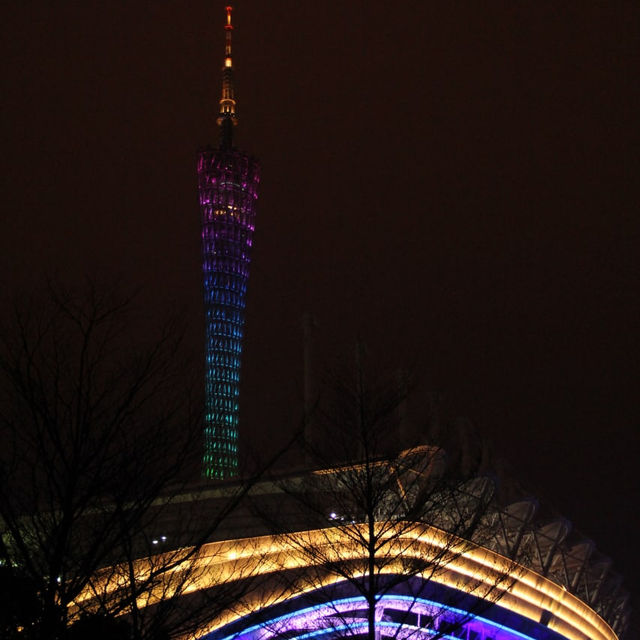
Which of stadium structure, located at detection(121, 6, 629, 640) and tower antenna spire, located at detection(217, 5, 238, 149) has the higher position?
tower antenna spire, located at detection(217, 5, 238, 149)

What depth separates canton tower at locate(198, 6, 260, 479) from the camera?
3947 inches

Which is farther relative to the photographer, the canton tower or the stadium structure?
the canton tower

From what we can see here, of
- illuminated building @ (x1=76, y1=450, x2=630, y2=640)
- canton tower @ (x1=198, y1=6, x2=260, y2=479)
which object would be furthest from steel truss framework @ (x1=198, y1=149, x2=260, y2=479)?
illuminated building @ (x1=76, y1=450, x2=630, y2=640)

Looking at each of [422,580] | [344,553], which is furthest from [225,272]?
[422,580]

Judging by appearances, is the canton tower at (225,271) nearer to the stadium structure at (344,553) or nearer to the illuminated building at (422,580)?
the stadium structure at (344,553)

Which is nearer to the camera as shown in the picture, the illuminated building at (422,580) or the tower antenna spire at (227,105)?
the illuminated building at (422,580)

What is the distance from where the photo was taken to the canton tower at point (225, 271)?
100m

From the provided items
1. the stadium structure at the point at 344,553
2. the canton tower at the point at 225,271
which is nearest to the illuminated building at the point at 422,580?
the stadium structure at the point at 344,553

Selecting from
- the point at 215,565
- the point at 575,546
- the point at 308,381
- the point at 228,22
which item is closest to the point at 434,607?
the point at 215,565

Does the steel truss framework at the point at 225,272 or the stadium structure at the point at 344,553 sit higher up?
the steel truss framework at the point at 225,272

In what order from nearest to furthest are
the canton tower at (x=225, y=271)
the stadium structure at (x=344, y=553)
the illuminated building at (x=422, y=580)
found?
the stadium structure at (x=344, y=553) < the illuminated building at (x=422, y=580) < the canton tower at (x=225, y=271)

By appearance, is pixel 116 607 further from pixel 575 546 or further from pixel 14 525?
pixel 575 546

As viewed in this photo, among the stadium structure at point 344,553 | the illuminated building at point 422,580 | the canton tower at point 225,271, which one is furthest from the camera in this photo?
the canton tower at point 225,271

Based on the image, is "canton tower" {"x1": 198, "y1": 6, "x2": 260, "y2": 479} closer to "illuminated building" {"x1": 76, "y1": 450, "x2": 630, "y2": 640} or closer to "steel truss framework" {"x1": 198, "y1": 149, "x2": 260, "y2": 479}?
"steel truss framework" {"x1": 198, "y1": 149, "x2": 260, "y2": 479}
